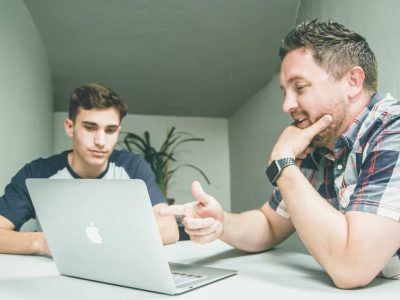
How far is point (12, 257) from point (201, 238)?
0.66 meters

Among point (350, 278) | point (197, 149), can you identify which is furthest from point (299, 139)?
point (197, 149)

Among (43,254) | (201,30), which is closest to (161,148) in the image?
(201,30)

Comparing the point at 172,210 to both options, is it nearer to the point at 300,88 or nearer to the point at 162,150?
the point at 300,88

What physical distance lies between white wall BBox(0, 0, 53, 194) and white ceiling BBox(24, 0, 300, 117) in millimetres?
192

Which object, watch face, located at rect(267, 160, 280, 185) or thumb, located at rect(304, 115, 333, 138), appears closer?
watch face, located at rect(267, 160, 280, 185)

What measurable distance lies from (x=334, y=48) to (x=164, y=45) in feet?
6.82

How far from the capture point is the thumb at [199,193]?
40.3 inches

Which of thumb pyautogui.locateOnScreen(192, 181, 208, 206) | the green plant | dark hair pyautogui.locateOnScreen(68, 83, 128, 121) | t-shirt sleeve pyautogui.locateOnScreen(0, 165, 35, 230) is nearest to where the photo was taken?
thumb pyautogui.locateOnScreen(192, 181, 208, 206)

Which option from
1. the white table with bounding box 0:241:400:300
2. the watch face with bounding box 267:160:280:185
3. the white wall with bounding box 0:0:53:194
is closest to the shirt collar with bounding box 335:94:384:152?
the watch face with bounding box 267:160:280:185

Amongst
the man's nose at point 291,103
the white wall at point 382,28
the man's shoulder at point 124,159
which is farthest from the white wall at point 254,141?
the man's nose at point 291,103

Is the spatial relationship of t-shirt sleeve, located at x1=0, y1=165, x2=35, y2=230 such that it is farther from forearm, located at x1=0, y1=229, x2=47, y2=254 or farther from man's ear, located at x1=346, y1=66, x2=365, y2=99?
man's ear, located at x1=346, y1=66, x2=365, y2=99

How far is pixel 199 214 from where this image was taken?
3.77 feet

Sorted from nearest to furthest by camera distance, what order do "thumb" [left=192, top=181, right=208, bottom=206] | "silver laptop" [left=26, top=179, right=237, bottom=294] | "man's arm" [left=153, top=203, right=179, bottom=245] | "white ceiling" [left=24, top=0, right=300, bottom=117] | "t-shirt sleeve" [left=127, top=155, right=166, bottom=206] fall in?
"silver laptop" [left=26, top=179, right=237, bottom=294] < "thumb" [left=192, top=181, right=208, bottom=206] < "man's arm" [left=153, top=203, right=179, bottom=245] < "t-shirt sleeve" [left=127, top=155, right=166, bottom=206] < "white ceiling" [left=24, top=0, right=300, bottom=117]

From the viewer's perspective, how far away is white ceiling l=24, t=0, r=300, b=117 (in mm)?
2746
